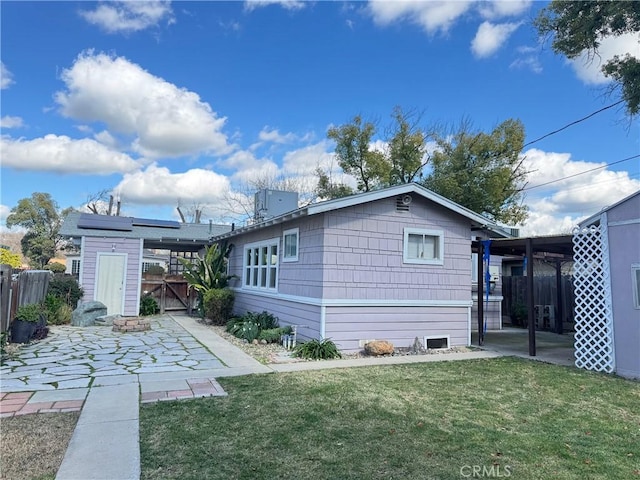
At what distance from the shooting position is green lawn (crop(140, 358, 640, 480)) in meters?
3.10

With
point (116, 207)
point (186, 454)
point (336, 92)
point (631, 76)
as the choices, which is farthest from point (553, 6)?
point (116, 207)

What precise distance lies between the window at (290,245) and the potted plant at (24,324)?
5.33 meters

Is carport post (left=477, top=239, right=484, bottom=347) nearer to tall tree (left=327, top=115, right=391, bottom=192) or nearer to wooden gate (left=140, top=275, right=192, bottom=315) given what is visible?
wooden gate (left=140, top=275, right=192, bottom=315)

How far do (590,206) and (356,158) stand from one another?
13.0m

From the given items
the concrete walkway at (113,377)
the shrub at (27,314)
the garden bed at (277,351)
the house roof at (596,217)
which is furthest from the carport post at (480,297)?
the shrub at (27,314)

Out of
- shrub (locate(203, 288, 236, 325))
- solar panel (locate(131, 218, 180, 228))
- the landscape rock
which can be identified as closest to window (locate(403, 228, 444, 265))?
shrub (locate(203, 288, 236, 325))

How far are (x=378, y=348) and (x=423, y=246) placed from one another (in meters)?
2.50

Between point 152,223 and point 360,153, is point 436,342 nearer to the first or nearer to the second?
point 152,223

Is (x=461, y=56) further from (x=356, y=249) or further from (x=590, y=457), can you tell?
(x=590, y=457)

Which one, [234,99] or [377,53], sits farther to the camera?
[234,99]

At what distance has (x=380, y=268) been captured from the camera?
8398mm

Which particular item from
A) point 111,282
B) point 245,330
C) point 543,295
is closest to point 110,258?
point 111,282

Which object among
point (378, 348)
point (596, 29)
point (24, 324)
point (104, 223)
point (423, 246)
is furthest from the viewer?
point (104, 223)

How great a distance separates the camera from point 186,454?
3.28 metres
